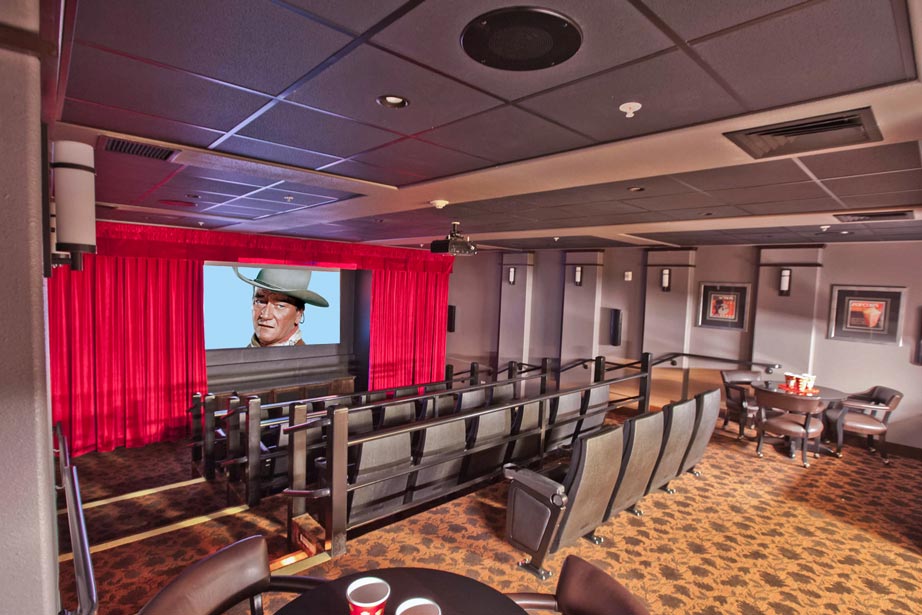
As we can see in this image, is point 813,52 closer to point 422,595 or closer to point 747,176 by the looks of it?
point 747,176

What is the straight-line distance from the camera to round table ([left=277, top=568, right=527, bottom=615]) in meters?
1.48

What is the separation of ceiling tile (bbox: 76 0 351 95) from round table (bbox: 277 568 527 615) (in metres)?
1.87

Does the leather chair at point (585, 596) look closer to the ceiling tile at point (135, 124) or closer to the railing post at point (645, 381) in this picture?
the ceiling tile at point (135, 124)

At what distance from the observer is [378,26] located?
4.77ft

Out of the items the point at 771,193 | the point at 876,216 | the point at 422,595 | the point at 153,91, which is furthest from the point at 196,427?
the point at 876,216

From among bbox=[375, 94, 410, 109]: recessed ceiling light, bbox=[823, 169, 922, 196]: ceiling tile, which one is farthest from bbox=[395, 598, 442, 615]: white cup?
bbox=[823, 169, 922, 196]: ceiling tile

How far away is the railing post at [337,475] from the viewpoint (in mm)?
2492

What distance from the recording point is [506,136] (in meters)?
2.46

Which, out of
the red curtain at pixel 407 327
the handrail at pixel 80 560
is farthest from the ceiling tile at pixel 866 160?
the red curtain at pixel 407 327

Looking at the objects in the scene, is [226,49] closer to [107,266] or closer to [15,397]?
[15,397]

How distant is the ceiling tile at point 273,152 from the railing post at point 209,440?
2.98 meters

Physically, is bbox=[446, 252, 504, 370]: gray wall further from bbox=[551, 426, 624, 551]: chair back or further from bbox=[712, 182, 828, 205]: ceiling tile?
bbox=[551, 426, 624, 551]: chair back

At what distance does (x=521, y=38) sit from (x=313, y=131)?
1.42 metres

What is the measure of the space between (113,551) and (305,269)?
18.5 ft
